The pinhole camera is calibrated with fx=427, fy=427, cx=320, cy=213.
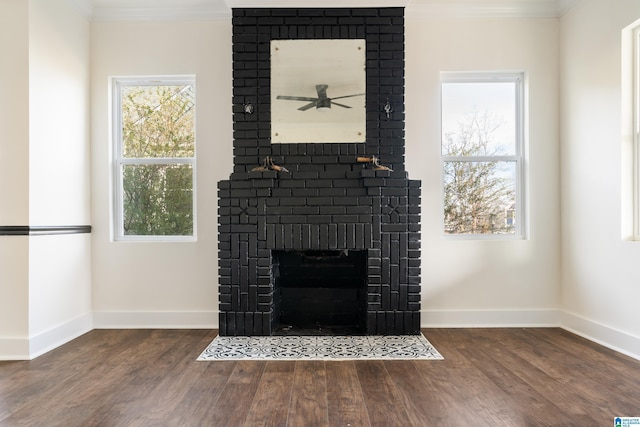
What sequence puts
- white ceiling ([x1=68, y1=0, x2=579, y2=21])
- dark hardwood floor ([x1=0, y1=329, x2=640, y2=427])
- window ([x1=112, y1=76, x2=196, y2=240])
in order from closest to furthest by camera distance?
1. dark hardwood floor ([x1=0, y1=329, x2=640, y2=427])
2. white ceiling ([x1=68, y1=0, x2=579, y2=21])
3. window ([x1=112, y1=76, x2=196, y2=240])

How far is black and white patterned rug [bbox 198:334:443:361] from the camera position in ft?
9.69

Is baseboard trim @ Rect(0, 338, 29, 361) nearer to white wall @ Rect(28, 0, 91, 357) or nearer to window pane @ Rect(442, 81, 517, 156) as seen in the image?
white wall @ Rect(28, 0, 91, 357)

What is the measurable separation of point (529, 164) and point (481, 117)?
0.60 meters

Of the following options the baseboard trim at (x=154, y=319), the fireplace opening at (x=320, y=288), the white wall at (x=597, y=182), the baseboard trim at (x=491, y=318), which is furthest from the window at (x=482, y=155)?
the baseboard trim at (x=154, y=319)

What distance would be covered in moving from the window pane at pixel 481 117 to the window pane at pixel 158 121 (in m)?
2.36

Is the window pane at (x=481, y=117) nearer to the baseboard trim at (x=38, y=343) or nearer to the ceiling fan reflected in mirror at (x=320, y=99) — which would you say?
the ceiling fan reflected in mirror at (x=320, y=99)

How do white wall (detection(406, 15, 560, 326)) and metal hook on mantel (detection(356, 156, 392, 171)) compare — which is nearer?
metal hook on mantel (detection(356, 156, 392, 171))

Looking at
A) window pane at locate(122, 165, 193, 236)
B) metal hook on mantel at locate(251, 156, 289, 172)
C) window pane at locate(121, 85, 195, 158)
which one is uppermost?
window pane at locate(121, 85, 195, 158)

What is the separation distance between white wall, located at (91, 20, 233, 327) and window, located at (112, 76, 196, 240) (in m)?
0.12

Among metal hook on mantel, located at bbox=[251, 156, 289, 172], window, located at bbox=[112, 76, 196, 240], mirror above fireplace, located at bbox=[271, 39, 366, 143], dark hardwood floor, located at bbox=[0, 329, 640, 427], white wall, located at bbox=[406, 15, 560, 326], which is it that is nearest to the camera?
dark hardwood floor, located at bbox=[0, 329, 640, 427]

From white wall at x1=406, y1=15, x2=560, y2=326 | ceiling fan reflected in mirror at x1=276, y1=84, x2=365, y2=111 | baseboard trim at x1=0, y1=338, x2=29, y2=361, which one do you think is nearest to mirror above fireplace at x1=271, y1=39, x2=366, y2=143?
ceiling fan reflected in mirror at x1=276, y1=84, x2=365, y2=111

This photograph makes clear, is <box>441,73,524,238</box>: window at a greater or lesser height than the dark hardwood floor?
greater

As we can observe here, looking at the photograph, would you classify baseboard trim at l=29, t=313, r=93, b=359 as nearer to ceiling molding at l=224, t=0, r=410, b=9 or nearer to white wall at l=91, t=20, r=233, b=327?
white wall at l=91, t=20, r=233, b=327

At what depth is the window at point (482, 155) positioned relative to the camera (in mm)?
3895
